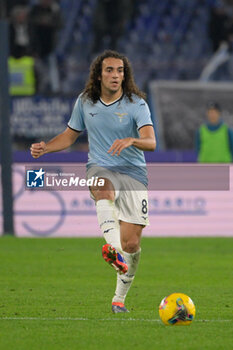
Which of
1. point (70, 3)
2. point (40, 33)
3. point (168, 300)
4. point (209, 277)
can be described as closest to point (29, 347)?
point (168, 300)

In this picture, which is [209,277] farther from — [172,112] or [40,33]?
[40,33]

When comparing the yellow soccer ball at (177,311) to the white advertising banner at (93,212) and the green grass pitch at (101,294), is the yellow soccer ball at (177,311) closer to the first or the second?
the green grass pitch at (101,294)

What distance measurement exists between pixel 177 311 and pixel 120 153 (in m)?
1.38

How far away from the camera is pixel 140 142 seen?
22.0 feet

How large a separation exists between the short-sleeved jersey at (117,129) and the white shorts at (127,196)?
48 millimetres

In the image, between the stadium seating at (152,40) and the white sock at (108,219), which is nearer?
the white sock at (108,219)

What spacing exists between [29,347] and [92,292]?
11.1 ft

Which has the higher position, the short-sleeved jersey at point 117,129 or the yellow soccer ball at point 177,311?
the short-sleeved jersey at point 117,129

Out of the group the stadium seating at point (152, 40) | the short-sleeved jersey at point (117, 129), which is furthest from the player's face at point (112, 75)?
the stadium seating at point (152, 40)

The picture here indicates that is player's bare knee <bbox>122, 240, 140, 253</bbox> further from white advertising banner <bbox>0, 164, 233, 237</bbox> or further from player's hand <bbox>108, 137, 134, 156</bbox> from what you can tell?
white advertising banner <bbox>0, 164, 233, 237</bbox>

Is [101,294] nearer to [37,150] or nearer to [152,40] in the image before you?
[37,150]

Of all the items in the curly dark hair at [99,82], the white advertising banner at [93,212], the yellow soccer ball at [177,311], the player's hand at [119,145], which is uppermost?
the curly dark hair at [99,82]

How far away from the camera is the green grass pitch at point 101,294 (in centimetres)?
589

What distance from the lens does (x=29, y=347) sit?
18.4 feet
